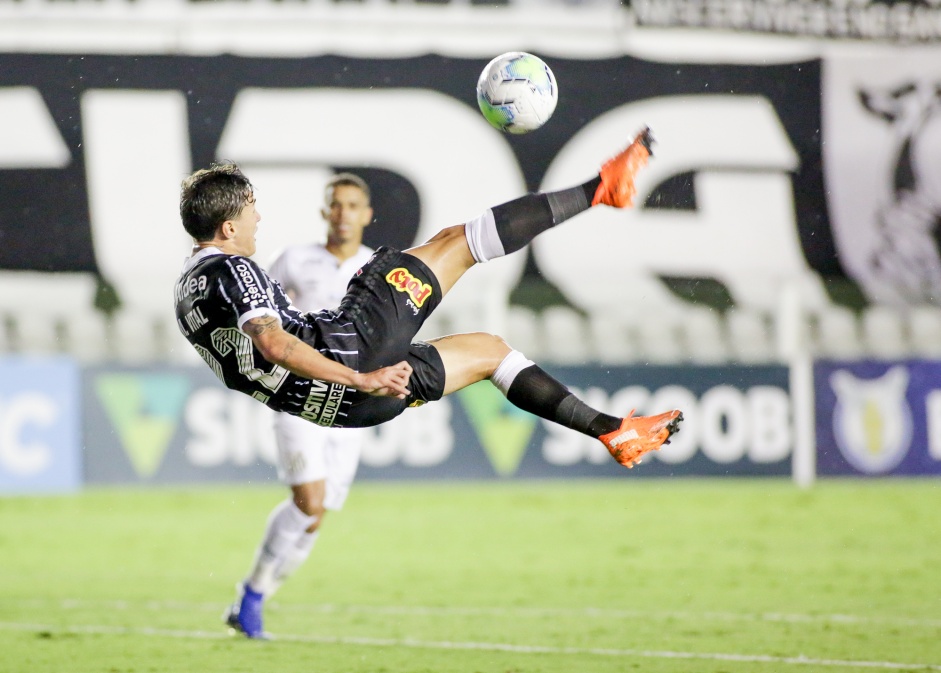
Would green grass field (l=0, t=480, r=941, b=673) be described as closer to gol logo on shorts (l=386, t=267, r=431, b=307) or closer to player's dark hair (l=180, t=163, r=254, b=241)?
gol logo on shorts (l=386, t=267, r=431, b=307)

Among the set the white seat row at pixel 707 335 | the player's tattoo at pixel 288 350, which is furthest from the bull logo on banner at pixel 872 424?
the player's tattoo at pixel 288 350

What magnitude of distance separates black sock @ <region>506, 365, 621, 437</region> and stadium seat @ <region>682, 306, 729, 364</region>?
8.39 m

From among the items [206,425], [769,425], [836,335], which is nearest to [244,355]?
[206,425]

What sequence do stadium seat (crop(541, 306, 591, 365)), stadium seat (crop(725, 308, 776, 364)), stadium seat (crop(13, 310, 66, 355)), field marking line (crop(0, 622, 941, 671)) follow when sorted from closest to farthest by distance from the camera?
field marking line (crop(0, 622, 941, 671)), stadium seat (crop(725, 308, 776, 364)), stadium seat (crop(13, 310, 66, 355)), stadium seat (crop(541, 306, 591, 365))

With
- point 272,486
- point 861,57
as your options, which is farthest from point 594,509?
point 861,57

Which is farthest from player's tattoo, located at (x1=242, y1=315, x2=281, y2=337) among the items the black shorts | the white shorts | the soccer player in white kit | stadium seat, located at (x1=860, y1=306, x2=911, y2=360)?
stadium seat, located at (x1=860, y1=306, x2=911, y2=360)

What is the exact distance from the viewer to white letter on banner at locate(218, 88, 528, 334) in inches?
702

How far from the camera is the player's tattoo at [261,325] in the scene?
18.0ft

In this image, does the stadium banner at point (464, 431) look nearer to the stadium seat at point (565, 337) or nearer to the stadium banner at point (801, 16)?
the stadium seat at point (565, 337)

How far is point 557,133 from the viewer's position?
702 inches

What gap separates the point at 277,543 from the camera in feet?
25.3

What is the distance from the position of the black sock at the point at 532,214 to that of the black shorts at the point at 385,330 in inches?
15.2

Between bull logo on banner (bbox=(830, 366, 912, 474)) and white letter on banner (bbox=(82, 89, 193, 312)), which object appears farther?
white letter on banner (bbox=(82, 89, 193, 312))

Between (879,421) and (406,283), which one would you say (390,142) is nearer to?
(879,421)
